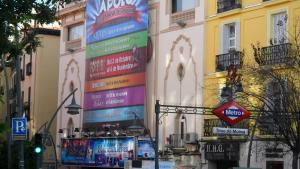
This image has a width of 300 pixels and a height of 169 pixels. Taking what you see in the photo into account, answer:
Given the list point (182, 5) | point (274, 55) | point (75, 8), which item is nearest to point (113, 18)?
point (182, 5)

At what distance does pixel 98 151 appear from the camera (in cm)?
4347

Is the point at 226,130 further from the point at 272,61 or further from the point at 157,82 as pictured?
the point at 157,82

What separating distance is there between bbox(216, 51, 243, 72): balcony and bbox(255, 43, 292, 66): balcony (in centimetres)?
149

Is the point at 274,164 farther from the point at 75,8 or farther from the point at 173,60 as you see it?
the point at 75,8

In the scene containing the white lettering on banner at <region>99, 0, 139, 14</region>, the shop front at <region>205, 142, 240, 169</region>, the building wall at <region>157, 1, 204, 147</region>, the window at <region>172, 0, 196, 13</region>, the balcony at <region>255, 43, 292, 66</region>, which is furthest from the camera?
the white lettering on banner at <region>99, 0, 139, 14</region>

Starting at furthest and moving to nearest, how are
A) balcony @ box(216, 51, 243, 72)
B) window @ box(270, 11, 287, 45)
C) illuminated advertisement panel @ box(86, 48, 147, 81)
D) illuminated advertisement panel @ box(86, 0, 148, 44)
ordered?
illuminated advertisement panel @ box(86, 0, 148, 44)
illuminated advertisement panel @ box(86, 48, 147, 81)
balcony @ box(216, 51, 243, 72)
window @ box(270, 11, 287, 45)

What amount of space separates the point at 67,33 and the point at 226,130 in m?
29.1

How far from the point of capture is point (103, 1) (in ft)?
149

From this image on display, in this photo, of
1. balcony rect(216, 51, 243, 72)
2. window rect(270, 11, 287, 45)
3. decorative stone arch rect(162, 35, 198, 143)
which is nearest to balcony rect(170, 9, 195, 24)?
decorative stone arch rect(162, 35, 198, 143)

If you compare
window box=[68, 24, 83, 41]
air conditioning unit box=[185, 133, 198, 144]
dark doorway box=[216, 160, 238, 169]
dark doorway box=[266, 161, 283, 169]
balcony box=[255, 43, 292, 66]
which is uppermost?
window box=[68, 24, 83, 41]

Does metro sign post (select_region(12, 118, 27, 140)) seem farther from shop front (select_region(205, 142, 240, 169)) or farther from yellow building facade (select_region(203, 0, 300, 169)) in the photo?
shop front (select_region(205, 142, 240, 169))

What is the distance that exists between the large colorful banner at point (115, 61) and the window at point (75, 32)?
3301 mm

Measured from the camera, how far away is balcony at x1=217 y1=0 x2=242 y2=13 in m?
35.4

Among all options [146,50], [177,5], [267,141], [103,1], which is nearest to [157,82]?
[146,50]
